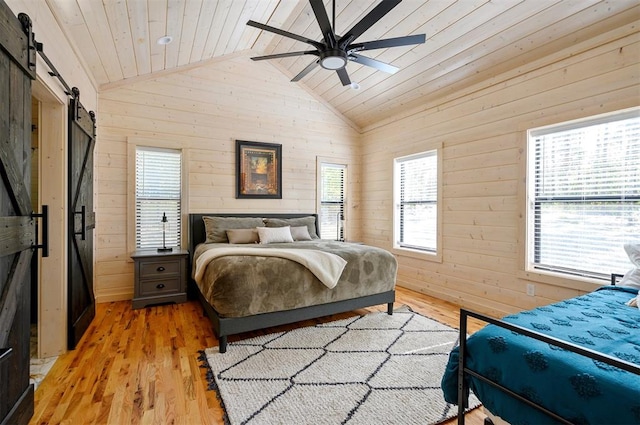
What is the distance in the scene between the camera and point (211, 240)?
429 cm

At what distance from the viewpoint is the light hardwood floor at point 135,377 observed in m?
1.85

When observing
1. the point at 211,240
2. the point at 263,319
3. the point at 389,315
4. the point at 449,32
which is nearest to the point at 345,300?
the point at 389,315

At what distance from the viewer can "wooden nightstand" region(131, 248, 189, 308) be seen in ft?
12.5

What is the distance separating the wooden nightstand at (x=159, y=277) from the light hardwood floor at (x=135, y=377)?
0.34 metres

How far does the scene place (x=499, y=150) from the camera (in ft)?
11.8

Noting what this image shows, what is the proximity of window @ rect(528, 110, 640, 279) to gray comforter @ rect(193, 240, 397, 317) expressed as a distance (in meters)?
1.80

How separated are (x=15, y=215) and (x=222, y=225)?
2.70 meters

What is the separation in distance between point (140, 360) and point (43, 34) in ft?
8.28

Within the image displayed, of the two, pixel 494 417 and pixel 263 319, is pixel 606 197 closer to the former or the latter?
pixel 494 417

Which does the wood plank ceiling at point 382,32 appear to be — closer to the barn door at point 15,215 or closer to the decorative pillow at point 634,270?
the barn door at point 15,215

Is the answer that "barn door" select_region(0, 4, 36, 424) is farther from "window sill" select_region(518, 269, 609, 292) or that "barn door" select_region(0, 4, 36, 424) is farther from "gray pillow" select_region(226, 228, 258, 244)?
"window sill" select_region(518, 269, 609, 292)

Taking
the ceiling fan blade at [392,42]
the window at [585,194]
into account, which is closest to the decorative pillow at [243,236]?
the ceiling fan blade at [392,42]

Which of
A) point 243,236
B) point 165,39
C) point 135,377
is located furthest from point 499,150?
point 135,377

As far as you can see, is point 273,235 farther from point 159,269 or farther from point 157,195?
point 157,195
